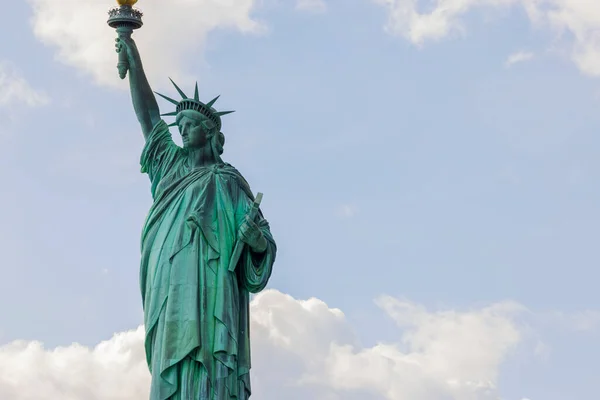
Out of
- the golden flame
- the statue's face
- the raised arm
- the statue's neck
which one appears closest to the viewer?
the statue's face

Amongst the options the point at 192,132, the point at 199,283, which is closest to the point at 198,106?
the point at 192,132

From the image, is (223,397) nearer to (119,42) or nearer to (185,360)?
(185,360)

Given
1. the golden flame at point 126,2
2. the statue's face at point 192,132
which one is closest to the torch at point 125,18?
the golden flame at point 126,2

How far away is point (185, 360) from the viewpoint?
25.9 meters

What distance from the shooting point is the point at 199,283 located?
26422mm

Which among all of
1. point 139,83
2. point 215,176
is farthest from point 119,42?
point 215,176

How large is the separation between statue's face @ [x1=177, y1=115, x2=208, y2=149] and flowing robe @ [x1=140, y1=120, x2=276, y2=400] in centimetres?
42

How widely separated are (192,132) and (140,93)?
1310 millimetres

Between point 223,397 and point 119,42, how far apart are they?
6494mm

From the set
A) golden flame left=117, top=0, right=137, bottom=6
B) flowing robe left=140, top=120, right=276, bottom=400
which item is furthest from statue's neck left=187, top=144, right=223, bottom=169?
golden flame left=117, top=0, right=137, bottom=6

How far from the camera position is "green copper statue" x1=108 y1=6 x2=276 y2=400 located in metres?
25.9

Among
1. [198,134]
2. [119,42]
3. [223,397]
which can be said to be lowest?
[223,397]

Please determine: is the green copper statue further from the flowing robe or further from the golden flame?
the golden flame

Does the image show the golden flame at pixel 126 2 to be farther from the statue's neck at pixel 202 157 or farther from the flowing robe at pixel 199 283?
the flowing robe at pixel 199 283
